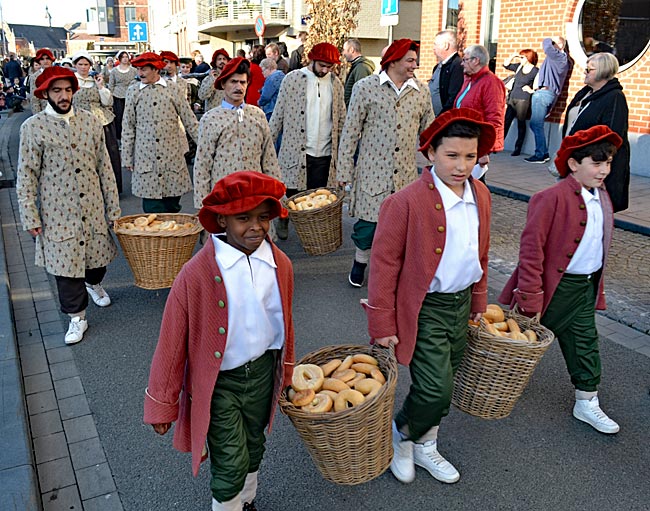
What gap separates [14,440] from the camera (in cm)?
330

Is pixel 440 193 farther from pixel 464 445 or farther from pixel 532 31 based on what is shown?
pixel 532 31

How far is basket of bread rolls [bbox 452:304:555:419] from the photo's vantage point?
3115mm

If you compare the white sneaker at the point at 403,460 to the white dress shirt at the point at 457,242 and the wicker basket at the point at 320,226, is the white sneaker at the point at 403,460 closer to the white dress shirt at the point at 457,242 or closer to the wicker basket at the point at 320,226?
the white dress shirt at the point at 457,242

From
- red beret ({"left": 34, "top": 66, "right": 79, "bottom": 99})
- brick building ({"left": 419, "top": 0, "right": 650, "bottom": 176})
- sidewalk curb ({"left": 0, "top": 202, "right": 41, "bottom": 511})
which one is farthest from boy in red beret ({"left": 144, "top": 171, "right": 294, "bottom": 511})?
brick building ({"left": 419, "top": 0, "right": 650, "bottom": 176})

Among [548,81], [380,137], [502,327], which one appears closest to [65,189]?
[380,137]

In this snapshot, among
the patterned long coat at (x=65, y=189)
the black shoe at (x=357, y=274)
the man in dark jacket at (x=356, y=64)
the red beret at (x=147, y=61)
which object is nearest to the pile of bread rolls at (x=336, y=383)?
the patterned long coat at (x=65, y=189)

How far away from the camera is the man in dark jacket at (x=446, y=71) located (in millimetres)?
8562

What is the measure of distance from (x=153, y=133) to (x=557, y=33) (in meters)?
8.45

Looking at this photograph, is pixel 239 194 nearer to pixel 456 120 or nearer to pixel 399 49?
pixel 456 120

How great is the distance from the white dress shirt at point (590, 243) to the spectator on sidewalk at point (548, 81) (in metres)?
8.45

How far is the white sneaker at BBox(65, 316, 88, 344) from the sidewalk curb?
36cm

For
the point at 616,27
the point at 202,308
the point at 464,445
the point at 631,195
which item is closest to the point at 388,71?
the point at 464,445

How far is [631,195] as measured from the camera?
348 inches

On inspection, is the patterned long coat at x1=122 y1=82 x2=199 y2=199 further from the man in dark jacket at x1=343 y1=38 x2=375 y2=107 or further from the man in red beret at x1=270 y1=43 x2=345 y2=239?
the man in dark jacket at x1=343 y1=38 x2=375 y2=107
